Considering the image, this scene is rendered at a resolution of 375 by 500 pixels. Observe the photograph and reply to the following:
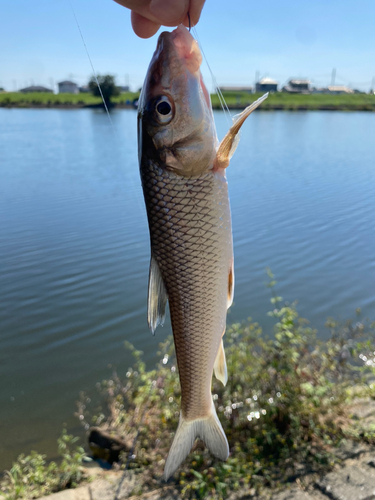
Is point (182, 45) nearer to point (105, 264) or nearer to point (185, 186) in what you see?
point (185, 186)

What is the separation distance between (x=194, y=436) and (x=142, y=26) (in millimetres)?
1715

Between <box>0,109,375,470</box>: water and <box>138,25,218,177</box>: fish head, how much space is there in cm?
425

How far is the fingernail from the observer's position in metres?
1.38

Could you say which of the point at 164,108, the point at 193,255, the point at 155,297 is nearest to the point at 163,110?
the point at 164,108

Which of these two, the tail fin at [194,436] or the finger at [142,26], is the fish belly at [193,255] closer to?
the tail fin at [194,436]

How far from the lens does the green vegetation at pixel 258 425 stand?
3.04m

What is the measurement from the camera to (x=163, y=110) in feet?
4.57

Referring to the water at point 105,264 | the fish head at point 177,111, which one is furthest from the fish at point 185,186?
the water at point 105,264

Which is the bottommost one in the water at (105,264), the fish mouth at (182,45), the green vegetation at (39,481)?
the water at (105,264)

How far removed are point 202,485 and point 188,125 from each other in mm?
2545

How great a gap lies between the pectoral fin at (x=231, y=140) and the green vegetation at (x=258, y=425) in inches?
93.4

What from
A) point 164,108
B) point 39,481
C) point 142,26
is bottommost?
point 39,481

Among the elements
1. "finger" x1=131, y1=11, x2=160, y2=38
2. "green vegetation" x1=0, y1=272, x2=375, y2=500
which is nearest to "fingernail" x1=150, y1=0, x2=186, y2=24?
"finger" x1=131, y1=11, x2=160, y2=38

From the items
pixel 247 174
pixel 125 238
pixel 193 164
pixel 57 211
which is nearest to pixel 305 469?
pixel 193 164
